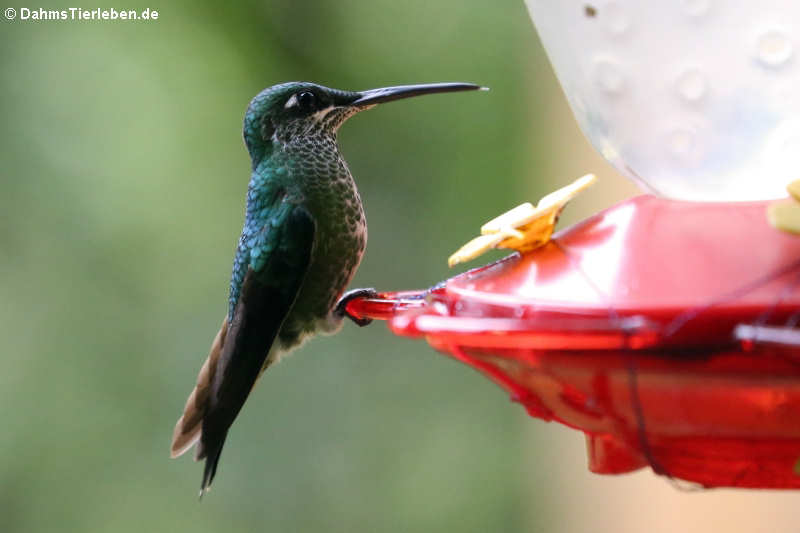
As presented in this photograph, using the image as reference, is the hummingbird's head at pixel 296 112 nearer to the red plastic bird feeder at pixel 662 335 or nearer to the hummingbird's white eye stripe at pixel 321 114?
the hummingbird's white eye stripe at pixel 321 114

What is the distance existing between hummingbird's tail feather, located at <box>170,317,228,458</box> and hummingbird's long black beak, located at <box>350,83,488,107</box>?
672mm

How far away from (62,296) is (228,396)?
267 centimetres

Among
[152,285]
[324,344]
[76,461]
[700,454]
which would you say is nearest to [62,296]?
[152,285]

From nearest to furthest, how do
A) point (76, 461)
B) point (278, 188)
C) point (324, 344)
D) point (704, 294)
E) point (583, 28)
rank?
point (704, 294) < point (583, 28) < point (278, 188) < point (76, 461) < point (324, 344)

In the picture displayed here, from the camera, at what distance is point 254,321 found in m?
2.36

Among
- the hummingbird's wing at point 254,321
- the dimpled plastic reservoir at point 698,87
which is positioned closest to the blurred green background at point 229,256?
the hummingbird's wing at point 254,321

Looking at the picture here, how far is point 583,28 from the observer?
163cm

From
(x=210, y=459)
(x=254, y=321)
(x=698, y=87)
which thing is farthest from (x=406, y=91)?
(x=210, y=459)

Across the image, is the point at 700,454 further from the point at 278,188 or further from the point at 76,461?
the point at 76,461

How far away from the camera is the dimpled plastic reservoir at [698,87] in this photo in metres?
1.43

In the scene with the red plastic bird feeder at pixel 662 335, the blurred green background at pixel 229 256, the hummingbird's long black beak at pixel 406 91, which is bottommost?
Answer: the blurred green background at pixel 229 256

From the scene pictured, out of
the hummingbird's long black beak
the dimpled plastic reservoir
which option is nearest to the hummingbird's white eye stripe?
the hummingbird's long black beak

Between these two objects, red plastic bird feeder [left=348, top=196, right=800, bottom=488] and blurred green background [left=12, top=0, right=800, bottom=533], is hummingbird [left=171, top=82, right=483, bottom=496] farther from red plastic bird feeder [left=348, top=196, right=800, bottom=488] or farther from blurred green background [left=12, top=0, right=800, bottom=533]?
blurred green background [left=12, top=0, right=800, bottom=533]

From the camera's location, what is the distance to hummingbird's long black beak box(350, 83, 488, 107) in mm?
2123
